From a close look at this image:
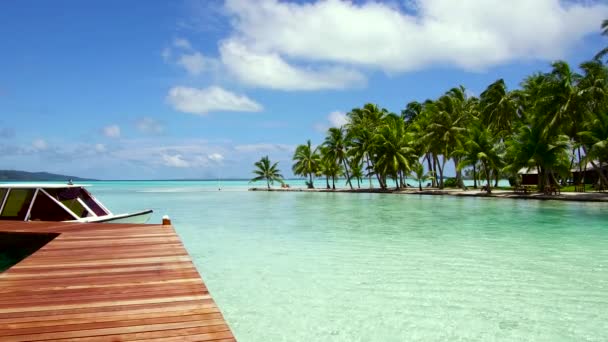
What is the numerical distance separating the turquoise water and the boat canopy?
11.3ft

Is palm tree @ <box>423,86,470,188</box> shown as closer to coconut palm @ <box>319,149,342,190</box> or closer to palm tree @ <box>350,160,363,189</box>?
palm tree @ <box>350,160,363,189</box>

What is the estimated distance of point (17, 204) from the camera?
507 inches

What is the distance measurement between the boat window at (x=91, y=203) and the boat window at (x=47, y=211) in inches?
35.2

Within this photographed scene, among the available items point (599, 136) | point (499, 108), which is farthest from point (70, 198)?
point (499, 108)

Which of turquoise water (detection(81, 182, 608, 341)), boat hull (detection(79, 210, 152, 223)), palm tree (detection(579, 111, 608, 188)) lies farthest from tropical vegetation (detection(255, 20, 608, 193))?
boat hull (detection(79, 210, 152, 223))

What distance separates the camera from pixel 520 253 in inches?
445

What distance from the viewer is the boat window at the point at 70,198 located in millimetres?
12664

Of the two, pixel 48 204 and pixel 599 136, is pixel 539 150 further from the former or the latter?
pixel 48 204

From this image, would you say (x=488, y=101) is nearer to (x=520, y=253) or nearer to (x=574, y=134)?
(x=574, y=134)

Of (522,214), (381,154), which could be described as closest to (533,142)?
(522,214)

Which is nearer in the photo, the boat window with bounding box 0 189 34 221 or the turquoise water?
the turquoise water

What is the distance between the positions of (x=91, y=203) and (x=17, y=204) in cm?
201

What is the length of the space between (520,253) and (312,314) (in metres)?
7.15

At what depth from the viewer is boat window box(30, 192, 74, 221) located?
12.3 meters
